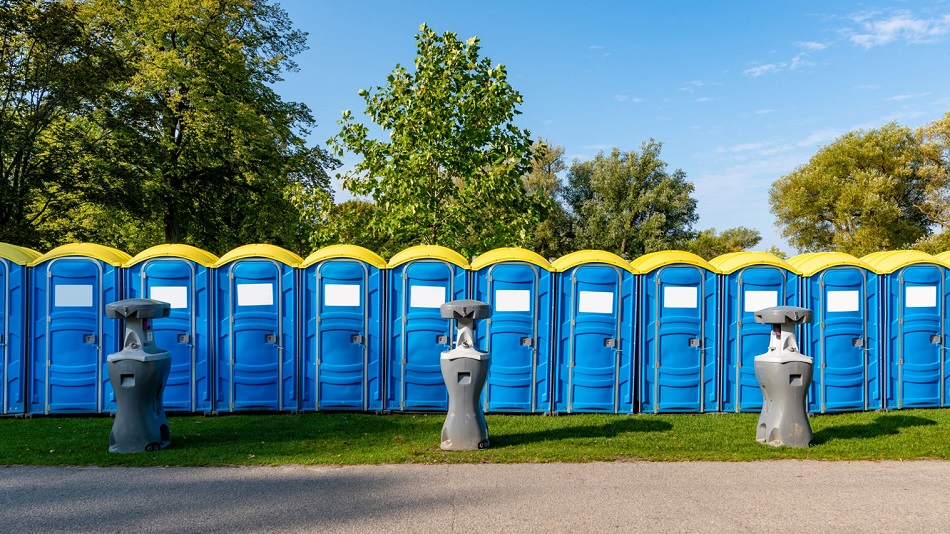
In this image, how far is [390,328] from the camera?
25.7 ft

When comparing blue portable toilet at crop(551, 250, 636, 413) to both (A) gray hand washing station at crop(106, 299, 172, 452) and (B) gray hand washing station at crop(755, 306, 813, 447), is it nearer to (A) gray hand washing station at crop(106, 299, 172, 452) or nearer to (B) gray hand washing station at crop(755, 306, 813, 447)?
(B) gray hand washing station at crop(755, 306, 813, 447)

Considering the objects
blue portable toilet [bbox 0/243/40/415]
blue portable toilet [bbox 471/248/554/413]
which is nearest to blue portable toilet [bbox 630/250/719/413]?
blue portable toilet [bbox 471/248/554/413]

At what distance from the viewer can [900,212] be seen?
29.8 meters

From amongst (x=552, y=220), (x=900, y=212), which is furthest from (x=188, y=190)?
(x=900, y=212)

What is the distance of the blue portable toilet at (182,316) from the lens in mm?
7703

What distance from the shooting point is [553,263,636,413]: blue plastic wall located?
7.78 m

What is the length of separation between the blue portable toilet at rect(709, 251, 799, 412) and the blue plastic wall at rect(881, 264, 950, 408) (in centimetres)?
137

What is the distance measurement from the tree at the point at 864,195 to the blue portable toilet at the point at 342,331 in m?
29.1

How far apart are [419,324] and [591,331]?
6.83ft

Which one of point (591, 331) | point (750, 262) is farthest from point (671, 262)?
point (591, 331)

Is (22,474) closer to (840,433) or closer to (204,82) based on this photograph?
(840,433)

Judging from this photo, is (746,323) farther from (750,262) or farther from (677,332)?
(677,332)

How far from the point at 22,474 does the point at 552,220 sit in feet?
99.9

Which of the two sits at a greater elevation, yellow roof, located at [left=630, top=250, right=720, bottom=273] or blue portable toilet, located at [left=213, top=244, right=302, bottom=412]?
yellow roof, located at [left=630, top=250, right=720, bottom=273]
